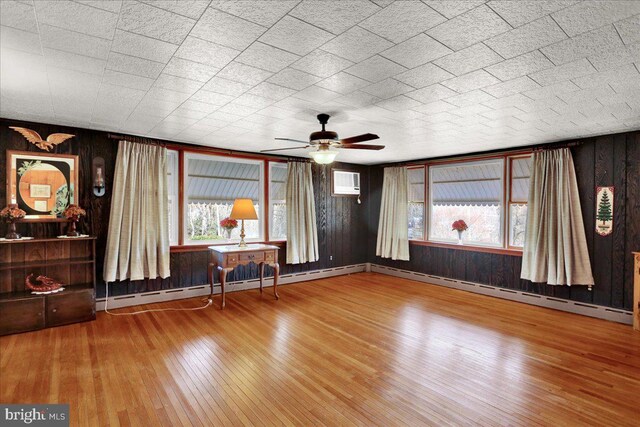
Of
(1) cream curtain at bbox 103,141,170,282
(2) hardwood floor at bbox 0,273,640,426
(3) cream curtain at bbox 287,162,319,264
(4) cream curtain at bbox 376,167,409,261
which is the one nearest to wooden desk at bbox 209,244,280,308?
(2) hardwood floor at bbox 0,273,640,426

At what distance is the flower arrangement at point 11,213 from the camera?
3.74m

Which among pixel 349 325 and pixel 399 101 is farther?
pixel 349 325

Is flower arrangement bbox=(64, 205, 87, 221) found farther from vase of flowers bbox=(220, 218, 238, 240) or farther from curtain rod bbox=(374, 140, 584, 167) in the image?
curtain rod bbox=(374, 140, 584, 167)

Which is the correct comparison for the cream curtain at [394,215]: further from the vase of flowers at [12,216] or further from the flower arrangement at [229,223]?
the vase of flowers at [12,216]

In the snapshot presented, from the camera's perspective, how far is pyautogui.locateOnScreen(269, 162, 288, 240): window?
625 centimetres

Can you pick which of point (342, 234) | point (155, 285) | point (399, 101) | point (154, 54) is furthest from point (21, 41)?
point (342, 234)

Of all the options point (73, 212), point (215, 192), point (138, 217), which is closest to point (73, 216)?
point (73, 212)

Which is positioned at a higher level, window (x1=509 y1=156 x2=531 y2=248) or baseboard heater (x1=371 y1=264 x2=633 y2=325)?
window (x1=509 y1=156 x2=531 y2=248)

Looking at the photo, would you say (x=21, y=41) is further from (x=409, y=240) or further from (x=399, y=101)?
(x=409, y=240)

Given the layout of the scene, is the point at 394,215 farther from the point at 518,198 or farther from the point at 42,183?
the point at 42,183

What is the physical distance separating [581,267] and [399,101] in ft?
11.8

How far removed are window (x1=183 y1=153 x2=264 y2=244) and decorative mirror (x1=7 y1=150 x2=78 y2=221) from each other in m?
1.48

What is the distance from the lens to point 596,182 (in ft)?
14.8

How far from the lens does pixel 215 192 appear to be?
18.5 feet
